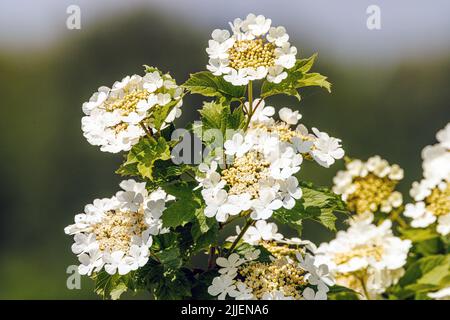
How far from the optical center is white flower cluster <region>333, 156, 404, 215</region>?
1913mm

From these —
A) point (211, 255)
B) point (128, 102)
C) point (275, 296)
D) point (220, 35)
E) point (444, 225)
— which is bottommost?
point (275, 296)

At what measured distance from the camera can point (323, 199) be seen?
1331 millimetres

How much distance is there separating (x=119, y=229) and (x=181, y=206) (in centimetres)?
12

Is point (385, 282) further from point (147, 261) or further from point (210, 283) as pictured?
point (147, 261)

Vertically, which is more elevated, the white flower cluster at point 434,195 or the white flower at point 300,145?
the white flower cluster at point 434,195

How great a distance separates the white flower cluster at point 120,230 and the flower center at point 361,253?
495 mm

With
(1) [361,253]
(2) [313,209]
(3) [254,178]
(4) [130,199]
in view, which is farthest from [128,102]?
(1) [361,253]

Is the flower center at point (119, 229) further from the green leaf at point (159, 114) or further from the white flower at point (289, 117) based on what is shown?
the white flower at point (289, 117)

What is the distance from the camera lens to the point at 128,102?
1.35 metres

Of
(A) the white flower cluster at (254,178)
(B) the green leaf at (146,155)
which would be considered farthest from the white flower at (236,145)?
(B) the green leaf at (146,155)

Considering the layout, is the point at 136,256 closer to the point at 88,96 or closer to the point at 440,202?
the point at 440,202

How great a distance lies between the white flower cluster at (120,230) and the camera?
128 cm

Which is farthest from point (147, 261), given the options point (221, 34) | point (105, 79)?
point (105, 79)

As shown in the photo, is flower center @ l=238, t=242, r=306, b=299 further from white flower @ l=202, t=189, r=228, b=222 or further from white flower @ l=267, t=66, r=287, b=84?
white flower @ l=267, t=66, r=287, b=84
